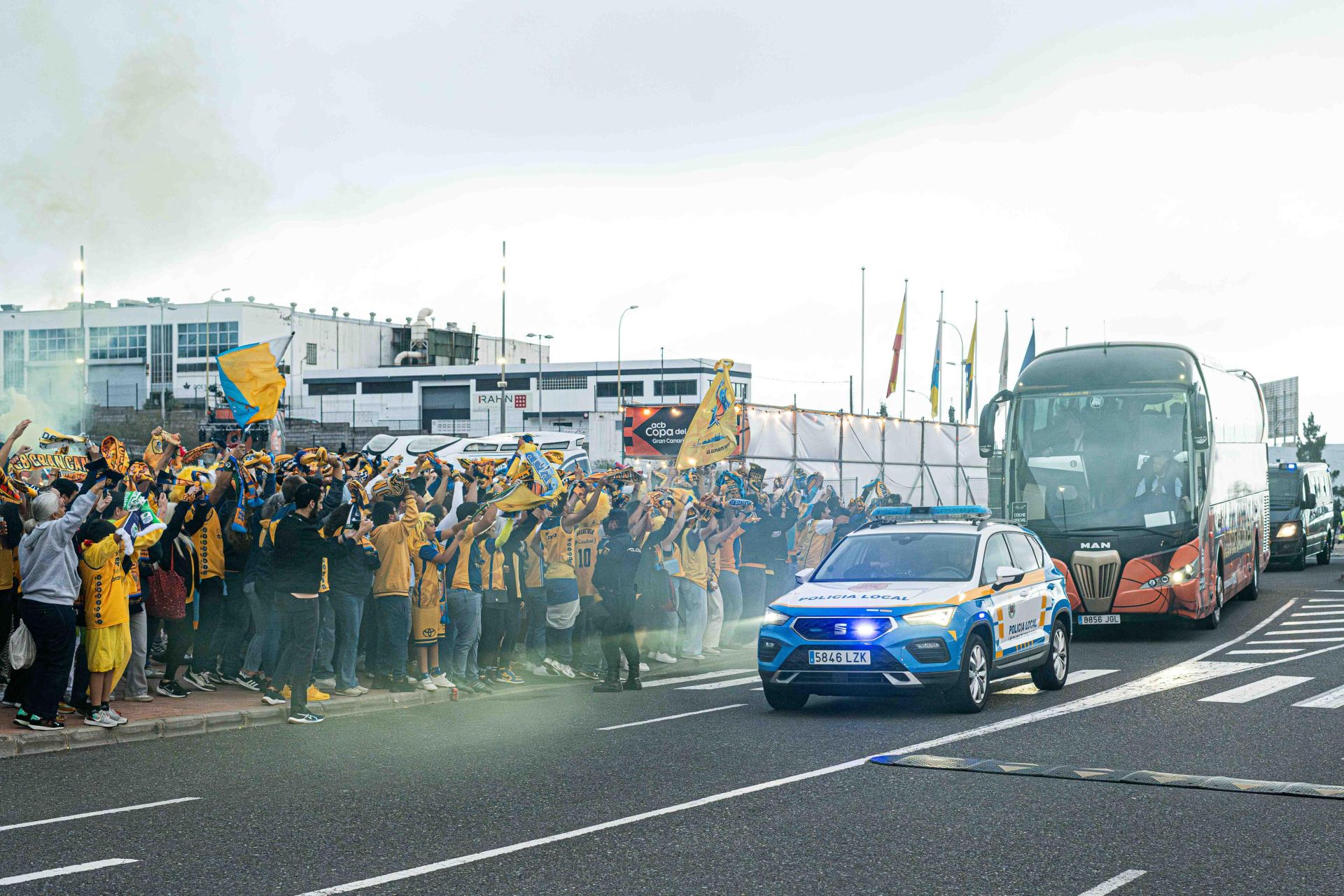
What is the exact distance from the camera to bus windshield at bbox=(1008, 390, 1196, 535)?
770 inches

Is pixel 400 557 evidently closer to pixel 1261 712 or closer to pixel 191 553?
pixel 191 553

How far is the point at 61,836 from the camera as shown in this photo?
7402 millimetres

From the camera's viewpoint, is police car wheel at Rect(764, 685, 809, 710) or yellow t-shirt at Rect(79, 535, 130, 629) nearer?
yellow t-shirt at Rect(79, 535, 130, 629)

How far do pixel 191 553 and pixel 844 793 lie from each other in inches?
268

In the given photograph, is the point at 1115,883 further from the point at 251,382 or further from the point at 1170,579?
the point at 251,382

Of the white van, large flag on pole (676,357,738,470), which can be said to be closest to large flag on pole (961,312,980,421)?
the white van

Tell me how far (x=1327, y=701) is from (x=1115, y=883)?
763cm

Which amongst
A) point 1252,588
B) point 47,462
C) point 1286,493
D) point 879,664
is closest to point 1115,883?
point 879,664

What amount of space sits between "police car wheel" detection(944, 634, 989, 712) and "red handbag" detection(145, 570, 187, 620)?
679cm

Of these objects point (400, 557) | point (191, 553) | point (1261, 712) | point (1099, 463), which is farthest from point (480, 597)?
point (1099, 463)

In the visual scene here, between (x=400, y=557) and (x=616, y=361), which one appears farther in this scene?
(x=616, y=361)

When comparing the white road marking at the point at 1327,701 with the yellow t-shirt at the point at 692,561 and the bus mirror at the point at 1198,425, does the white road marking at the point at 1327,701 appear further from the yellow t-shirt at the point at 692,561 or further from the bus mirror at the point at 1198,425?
the yellow t-shirt at the point at 692,561

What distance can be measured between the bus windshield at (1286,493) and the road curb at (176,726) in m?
29.7

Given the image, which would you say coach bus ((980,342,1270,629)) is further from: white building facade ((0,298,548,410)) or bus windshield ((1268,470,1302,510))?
white building facade ((0,298,548,410))
